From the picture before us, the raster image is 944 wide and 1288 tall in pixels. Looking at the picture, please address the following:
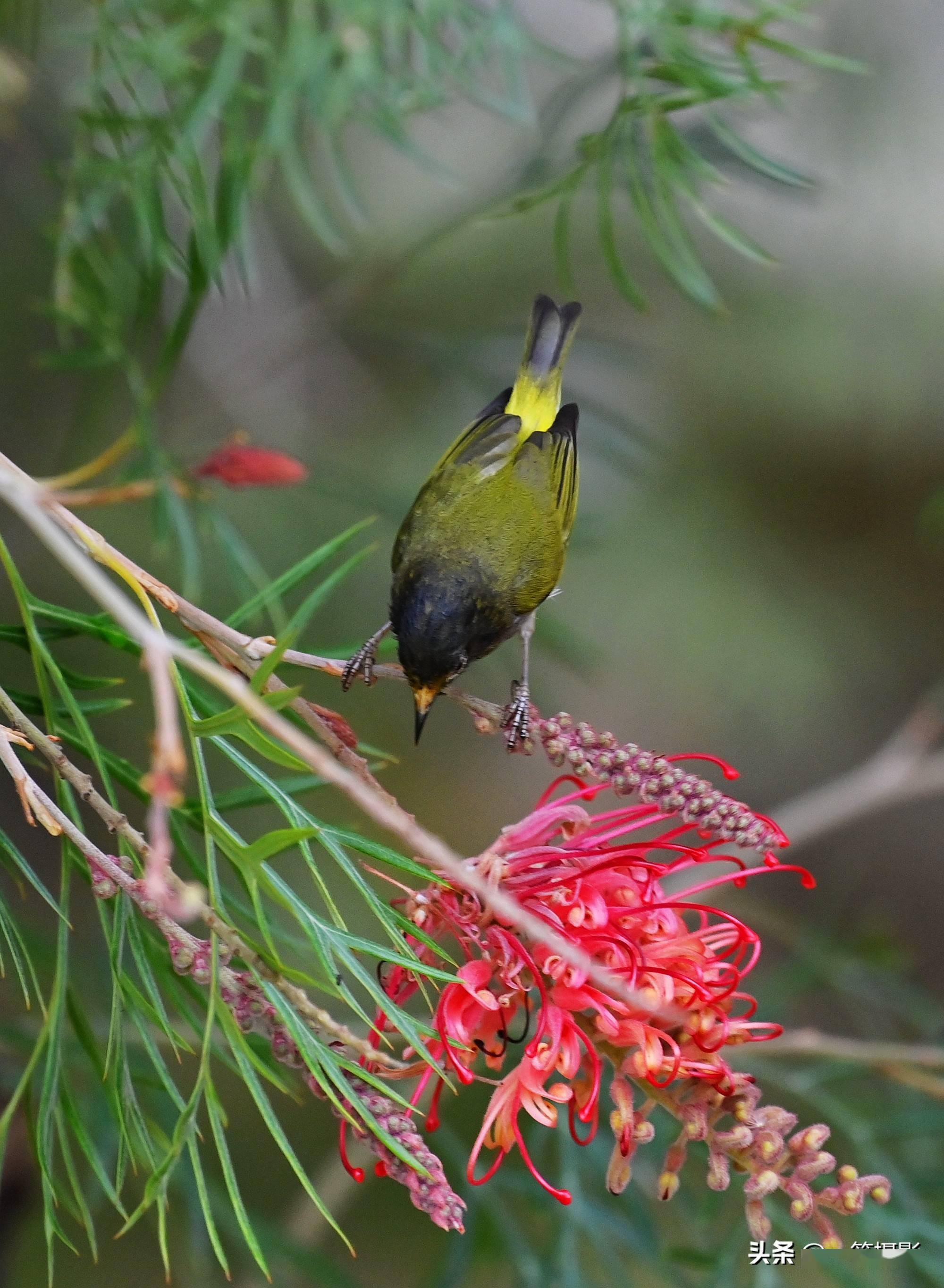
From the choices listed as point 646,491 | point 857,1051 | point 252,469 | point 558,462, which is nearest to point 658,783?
point 252,469

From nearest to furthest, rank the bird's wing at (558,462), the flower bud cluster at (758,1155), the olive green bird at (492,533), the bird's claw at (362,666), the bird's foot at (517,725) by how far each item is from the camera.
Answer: the flower bud cluster at (758,1155) → the bird's foot at (517,725) → the bird's claw at (362,666) → the olive green bird at (492,533) → the bird's wing at (558,462)

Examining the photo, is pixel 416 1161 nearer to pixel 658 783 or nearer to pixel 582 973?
pixel 582 973

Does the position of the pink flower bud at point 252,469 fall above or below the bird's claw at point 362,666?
above

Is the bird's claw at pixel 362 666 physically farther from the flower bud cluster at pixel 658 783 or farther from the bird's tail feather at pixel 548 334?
the bird's tail feather at pixel 548 334

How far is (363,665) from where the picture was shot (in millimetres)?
1261

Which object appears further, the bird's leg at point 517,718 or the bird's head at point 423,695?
the bird's head at point 423,695

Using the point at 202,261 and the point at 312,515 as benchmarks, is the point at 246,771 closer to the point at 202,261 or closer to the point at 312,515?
the point at 202,261

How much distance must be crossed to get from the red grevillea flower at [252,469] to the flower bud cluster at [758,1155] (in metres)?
0.65

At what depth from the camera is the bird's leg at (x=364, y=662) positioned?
3.69 feet

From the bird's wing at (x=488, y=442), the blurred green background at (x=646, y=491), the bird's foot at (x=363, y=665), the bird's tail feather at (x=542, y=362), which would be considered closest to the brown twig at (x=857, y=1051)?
the blurred green background at (x=646, y=491)

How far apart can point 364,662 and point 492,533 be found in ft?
1.20

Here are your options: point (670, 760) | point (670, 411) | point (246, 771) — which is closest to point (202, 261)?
point (246, 771)

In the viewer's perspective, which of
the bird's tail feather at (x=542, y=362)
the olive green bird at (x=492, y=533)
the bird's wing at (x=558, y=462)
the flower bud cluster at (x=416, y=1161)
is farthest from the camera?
the bird's tail feather at (x=542, y=362)

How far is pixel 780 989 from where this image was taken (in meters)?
1.95
